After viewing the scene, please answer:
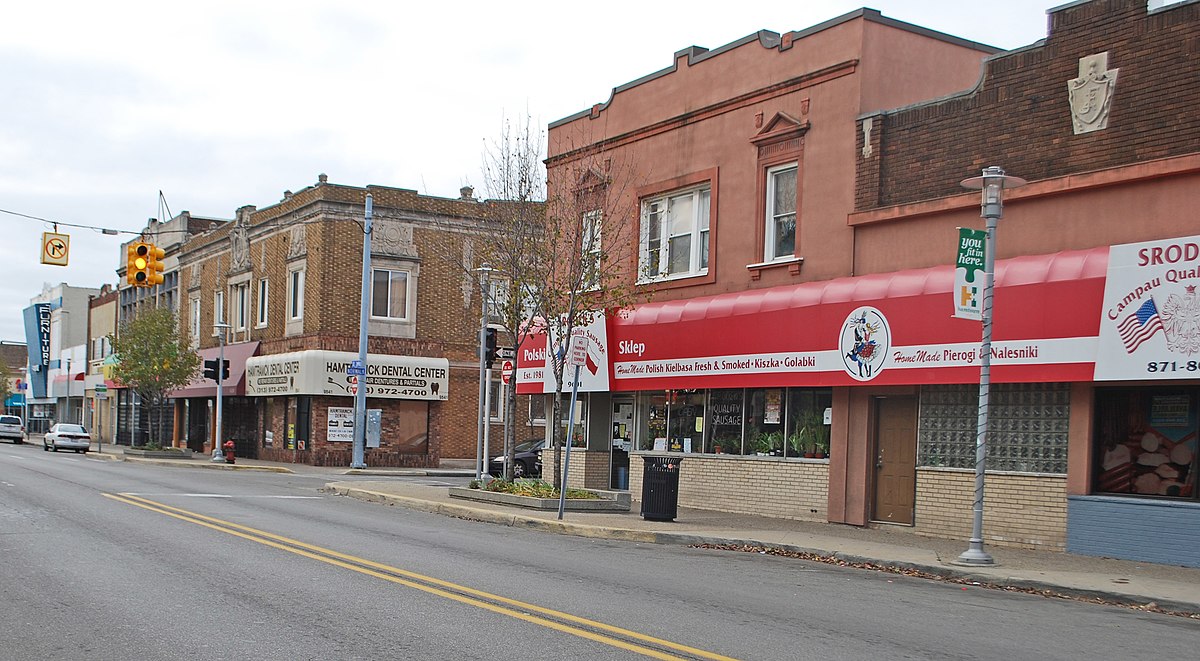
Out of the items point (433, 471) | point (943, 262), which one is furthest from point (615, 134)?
point (433, 471)

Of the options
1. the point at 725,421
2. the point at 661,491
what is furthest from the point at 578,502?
the point at 725,421

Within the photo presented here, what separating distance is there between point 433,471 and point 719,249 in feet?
60.5

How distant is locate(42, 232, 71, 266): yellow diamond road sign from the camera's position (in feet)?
78.3

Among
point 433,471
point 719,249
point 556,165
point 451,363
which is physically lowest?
point 433,471

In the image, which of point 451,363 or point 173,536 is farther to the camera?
point 451,363

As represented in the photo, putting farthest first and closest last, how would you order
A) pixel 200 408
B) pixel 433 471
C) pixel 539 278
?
pixel 200 408 → pixel 433 471 → pixel 539 278

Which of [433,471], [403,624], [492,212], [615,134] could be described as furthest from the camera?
[433,471]

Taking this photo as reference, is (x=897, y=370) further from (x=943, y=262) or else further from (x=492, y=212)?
(x=492, y=212)

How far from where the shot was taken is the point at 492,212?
74.3ft

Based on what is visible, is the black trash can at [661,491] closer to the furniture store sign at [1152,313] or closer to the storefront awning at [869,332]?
the storefront awning at [869,332]

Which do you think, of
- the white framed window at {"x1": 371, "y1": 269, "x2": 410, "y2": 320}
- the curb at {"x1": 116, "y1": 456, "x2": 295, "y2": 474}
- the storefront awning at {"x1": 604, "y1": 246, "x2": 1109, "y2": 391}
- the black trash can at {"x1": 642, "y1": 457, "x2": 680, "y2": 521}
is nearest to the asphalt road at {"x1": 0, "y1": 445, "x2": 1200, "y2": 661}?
the black trash can at {"x1": 642, "y1": 457, "x2": 680, "y2": 521}

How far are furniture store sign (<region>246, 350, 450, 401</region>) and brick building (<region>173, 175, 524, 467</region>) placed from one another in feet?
0.14

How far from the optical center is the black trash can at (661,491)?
18.2 m

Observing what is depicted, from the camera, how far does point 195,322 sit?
51.8m
